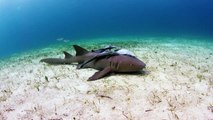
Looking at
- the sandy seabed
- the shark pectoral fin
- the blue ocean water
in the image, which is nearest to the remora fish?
the shark pectoral fin

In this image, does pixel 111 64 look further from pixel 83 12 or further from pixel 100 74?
pixel 83 12

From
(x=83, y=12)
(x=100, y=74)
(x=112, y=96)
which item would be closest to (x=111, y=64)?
(x=100, y=74)

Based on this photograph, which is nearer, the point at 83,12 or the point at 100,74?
the point at 100,74

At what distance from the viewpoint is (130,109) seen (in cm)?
473

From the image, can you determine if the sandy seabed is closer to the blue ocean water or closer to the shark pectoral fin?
the shark pectoral fin

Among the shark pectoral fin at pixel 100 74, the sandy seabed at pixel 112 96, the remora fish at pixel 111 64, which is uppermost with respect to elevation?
the remora fish at pixel 111 64

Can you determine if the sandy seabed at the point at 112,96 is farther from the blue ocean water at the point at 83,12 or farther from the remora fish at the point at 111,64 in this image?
the blue ocean water at the point at 83,12

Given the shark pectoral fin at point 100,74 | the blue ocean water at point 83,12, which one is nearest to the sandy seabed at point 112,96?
the shark pectoral fin at point 100,74

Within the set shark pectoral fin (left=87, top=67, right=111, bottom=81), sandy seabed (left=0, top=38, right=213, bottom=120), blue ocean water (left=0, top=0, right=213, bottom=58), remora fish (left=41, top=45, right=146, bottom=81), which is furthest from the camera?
blue ocean water (left=0, top=0, right=213, bottom=58)

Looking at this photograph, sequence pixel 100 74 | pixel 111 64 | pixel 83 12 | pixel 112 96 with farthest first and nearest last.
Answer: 1. pixel 83 12
2. pixel 111 64
3. pixel 100 74
4. pixel 112 96

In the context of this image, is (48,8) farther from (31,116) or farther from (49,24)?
(31,116)

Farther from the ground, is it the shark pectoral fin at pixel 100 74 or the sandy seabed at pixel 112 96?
the shark pectoral fin at pixel 100 74

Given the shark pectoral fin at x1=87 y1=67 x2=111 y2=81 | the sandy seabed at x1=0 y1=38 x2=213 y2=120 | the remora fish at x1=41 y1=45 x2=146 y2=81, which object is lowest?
the sandy seabed at x1=0 y1=38 x2=213 y2=120

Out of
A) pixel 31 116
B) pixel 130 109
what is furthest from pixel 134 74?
pixel 31 116
